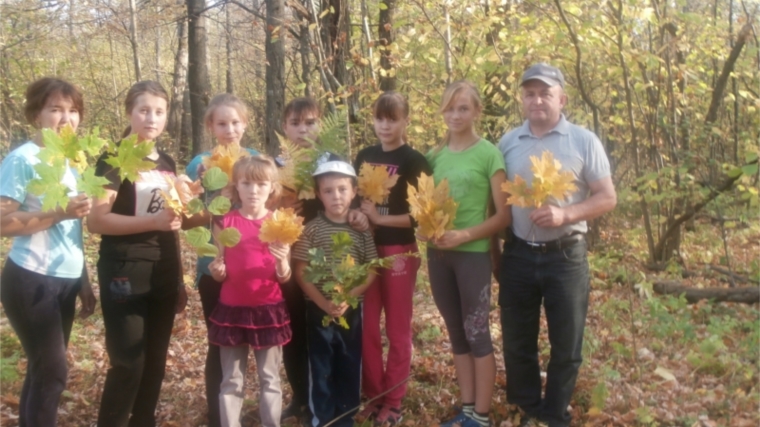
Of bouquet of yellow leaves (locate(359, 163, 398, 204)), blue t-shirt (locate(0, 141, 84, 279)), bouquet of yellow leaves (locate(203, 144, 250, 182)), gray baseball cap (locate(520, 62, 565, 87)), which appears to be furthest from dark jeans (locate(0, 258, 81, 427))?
gray baseball cap (locate(520, 62, 565, 87))

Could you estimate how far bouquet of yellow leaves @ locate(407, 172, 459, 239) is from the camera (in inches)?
117

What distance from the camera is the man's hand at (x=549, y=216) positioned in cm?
294

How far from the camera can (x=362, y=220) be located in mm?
3328

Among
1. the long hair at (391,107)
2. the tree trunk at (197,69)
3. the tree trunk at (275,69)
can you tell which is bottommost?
the long hair at (391,107)

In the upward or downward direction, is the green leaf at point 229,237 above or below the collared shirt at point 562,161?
below

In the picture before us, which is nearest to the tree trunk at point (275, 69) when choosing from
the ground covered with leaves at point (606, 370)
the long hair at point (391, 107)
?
the ground covered with leaves at point (606, 370)

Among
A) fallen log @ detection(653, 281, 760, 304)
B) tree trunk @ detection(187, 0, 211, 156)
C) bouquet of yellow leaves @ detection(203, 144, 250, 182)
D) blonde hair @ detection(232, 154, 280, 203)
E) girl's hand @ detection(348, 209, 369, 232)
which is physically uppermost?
tree trunk @ detection(187, 0, 211, 156)

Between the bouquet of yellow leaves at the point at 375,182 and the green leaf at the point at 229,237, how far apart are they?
0.79 metres

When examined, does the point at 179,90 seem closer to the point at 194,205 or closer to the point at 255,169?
the point at 255,169

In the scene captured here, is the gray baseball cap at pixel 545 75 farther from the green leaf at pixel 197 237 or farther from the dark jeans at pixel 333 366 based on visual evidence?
the green leaf at pixel 197 237

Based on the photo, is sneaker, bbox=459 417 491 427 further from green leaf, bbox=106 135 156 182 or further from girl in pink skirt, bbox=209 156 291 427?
green leaf, bbox=106 135 156 182

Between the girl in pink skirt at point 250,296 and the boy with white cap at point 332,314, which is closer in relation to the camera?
the girl in pink skirt at point 250,296

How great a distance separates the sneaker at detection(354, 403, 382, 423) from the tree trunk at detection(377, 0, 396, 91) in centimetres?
405

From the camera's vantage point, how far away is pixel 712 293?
6.11 m
